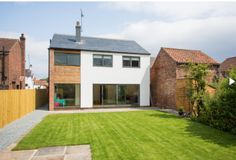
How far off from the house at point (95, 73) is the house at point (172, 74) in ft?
4.11

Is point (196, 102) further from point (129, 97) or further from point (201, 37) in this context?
point (201, 37)

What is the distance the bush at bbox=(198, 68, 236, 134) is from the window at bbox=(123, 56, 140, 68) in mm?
11103

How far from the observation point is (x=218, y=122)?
1064 centimetres

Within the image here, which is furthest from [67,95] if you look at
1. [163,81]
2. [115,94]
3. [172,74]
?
[172,74]

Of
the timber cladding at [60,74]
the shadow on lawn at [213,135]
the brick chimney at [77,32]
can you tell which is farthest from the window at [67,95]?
the shadow on lawn at [213,135]

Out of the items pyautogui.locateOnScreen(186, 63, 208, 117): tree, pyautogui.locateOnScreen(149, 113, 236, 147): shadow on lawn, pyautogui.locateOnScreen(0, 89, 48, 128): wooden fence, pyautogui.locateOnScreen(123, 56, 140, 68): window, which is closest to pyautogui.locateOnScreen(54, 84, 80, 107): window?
pyautogui.locateOnScreen(0, 89, 48, 128): wooden fence

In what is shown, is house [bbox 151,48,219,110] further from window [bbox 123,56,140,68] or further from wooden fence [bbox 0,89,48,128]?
wooden fence [bbox 0,89,48,128]

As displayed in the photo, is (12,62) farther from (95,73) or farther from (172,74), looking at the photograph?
(172,74)

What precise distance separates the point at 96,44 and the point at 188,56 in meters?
10.4

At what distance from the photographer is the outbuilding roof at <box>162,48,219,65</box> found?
19381mm

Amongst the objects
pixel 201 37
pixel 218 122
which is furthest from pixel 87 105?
pixel 201 37

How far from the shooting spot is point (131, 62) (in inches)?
862

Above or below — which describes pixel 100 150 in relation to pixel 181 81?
below

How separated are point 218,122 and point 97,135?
6.84 meters
